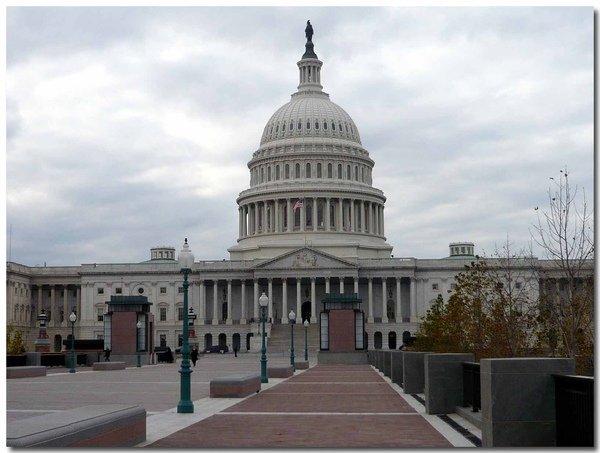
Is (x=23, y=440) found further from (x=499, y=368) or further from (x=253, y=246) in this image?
(x=253, y=246)

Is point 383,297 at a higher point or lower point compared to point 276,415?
higher

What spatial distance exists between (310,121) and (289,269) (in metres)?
30.1

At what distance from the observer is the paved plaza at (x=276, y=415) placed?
66.4 ft

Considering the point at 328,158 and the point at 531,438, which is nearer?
the point at 531,438

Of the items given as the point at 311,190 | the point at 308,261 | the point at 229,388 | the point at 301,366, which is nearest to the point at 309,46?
the point at 311,190

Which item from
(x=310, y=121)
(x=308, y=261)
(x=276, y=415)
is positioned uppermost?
(x=310, y=121)

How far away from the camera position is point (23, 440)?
14.0 meters

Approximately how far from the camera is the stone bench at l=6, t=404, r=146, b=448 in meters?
14.5

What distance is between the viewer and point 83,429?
16.0 metres

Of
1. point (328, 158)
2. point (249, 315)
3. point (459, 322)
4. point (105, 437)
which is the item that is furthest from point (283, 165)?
point (105, 437)

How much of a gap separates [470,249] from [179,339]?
222 feet

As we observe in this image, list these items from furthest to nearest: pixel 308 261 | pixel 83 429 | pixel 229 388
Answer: pixel 308 261 → pixel 229 388 → pixel 83 429

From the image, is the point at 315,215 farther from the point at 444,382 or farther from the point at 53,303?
the point at 444,382

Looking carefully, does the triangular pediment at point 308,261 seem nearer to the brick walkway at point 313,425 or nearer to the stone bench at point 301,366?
the stone bench at point 301,366
